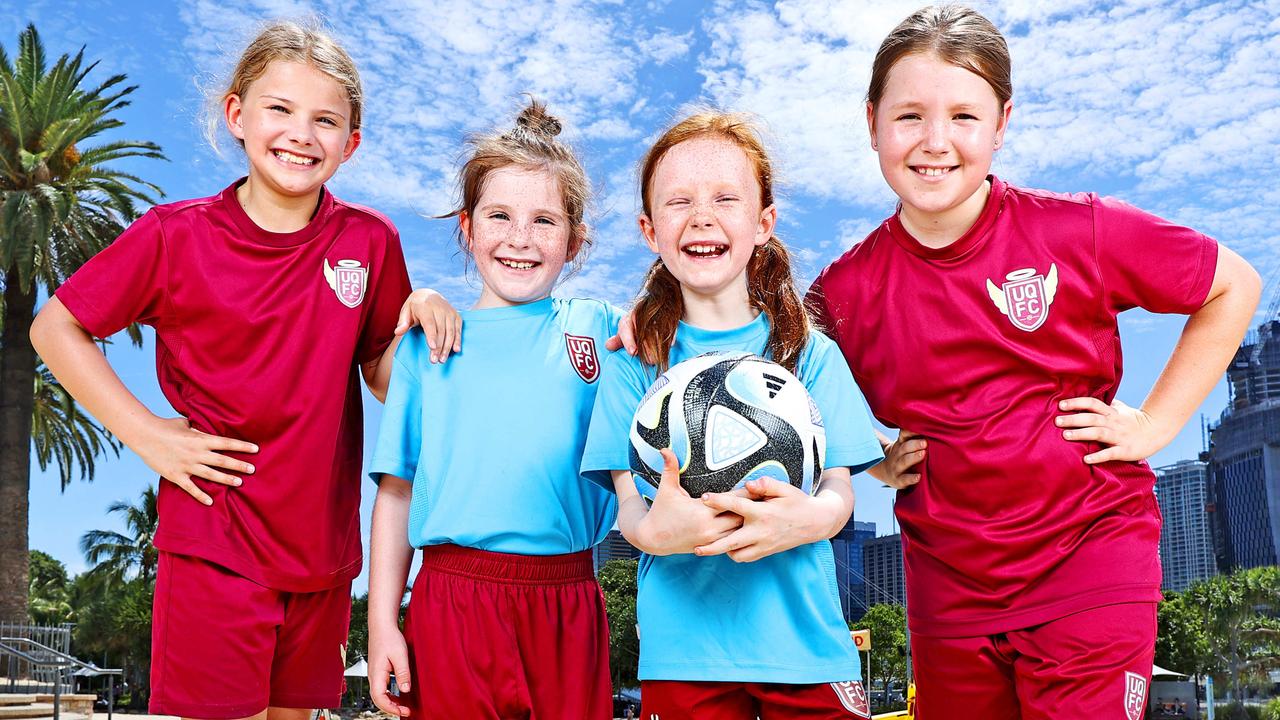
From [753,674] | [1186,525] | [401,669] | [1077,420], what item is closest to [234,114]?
[401,669]

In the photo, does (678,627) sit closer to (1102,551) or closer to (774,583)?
(774,583)

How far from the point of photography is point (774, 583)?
2918 mm

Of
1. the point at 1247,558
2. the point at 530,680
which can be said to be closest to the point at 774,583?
the point at 530,680

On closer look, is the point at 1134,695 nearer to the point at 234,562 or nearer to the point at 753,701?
the point at 753,701

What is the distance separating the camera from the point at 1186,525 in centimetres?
8769

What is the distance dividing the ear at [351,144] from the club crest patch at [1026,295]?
8.45 ft

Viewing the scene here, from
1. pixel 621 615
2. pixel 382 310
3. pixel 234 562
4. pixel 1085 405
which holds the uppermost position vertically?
pixel 382 310

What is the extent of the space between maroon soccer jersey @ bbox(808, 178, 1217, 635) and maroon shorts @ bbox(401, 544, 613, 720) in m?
1.27

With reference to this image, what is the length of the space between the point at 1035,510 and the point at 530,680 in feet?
5.81

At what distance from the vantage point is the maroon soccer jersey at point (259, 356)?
12.3 ft

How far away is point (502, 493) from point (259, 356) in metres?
1.21

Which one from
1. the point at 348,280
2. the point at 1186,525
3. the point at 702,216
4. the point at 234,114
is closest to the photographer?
the point at 702,216

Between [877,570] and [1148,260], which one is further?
[877,570]

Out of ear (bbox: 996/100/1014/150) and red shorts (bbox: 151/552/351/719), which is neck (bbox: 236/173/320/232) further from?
ear (bbox: 996/100/1014/150)
